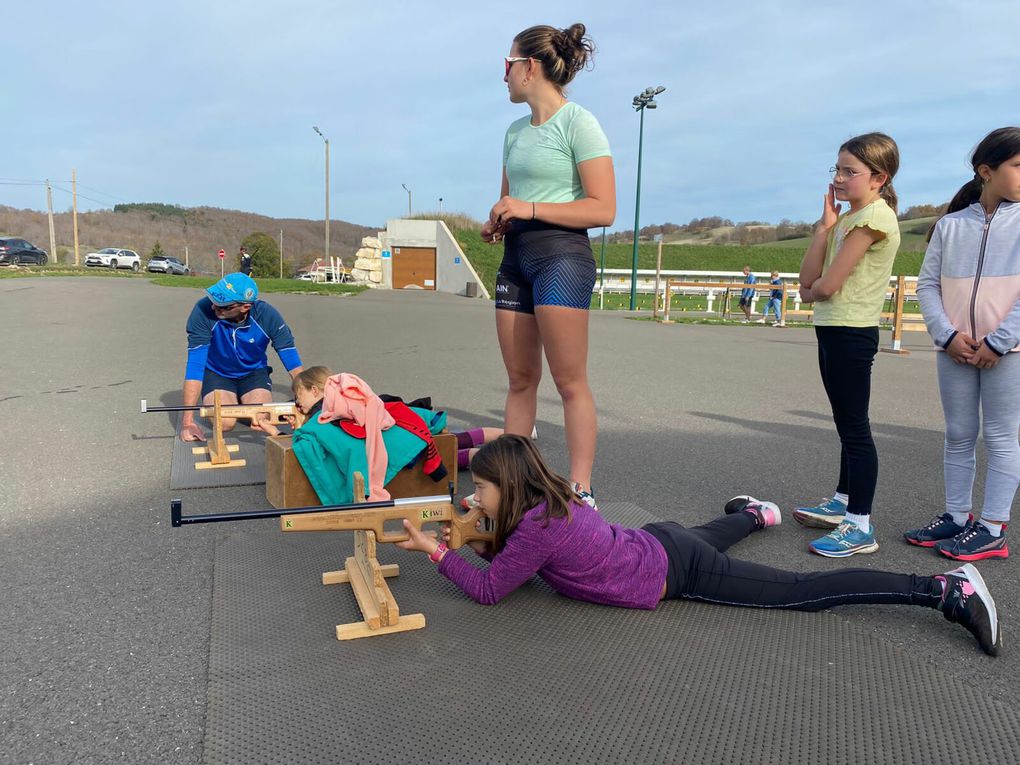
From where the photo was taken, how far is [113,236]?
101 meters

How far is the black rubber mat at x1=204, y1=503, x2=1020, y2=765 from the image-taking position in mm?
1953

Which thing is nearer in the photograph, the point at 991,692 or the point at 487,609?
the point at 991,692

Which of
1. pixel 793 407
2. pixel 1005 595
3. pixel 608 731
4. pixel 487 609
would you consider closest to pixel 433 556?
pixel 487 609

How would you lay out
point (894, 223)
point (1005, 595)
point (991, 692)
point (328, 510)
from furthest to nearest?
point (894, 223) < point (1005, 595) < point (328, 510) < point (991, 692)

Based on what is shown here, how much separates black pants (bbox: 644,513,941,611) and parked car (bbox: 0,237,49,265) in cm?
4792

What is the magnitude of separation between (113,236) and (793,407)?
111226mm

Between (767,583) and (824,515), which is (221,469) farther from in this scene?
(824,515)

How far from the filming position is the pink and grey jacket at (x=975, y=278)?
3166 millimetres

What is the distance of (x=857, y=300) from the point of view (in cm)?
335

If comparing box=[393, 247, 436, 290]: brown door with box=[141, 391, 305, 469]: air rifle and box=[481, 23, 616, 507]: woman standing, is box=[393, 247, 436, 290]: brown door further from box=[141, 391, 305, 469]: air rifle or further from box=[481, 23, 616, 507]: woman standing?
box=[481, 23, 616, 507]: woman standing

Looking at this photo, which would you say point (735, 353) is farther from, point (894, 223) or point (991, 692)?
point (991, 692)

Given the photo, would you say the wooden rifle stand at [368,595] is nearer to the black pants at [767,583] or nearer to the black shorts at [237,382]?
the black pants at [767,583]

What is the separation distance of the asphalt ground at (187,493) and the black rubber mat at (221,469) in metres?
0.12

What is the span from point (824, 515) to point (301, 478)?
2606mm
